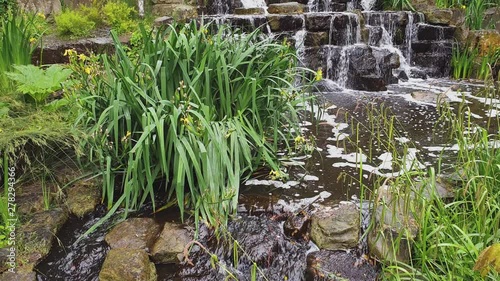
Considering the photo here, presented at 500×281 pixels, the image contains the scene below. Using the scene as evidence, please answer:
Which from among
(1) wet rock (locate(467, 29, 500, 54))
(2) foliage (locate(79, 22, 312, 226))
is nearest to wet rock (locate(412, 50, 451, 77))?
(1) wet rock (locate(467, 29, 500, 54))

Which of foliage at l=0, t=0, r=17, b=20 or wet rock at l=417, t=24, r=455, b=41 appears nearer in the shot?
foliage at l=0, t=0, r=17, b=20

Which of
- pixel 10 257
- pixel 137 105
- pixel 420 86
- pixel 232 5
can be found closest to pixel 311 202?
pixel 137 105

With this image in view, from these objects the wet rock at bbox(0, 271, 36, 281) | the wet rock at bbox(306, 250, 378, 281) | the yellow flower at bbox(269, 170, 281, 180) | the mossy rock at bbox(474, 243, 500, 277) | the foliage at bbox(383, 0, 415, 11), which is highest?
the foliage at bbox(383, 0, 415, 11)

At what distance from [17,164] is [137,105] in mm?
968

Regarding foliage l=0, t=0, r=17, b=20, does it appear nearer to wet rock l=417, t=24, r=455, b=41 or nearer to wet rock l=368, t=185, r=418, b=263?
wet rock l=368, t=185, r=418, b=263

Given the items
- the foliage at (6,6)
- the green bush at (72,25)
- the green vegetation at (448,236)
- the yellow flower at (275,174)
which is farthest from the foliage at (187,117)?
the foliage at (6,6)

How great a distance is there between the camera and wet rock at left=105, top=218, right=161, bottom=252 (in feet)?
8.43

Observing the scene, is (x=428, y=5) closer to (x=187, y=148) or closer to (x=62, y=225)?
(x=187, y=148)

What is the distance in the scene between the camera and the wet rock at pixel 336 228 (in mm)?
2596

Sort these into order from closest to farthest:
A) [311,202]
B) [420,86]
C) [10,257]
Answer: [10,257]
[311,202]
[420,86]

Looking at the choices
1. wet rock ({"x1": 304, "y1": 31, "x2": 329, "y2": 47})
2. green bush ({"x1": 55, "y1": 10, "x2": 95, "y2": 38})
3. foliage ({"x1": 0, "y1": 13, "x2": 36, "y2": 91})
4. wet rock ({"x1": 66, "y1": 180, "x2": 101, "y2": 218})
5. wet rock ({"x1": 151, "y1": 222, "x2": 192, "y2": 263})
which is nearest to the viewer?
wet rock ({"x1": 151, "y1": 222, "x2": 192, "y2": 263})

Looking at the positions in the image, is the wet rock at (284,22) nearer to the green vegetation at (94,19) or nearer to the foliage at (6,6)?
the green vegetation at (94,19)

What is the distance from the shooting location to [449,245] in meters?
2.04

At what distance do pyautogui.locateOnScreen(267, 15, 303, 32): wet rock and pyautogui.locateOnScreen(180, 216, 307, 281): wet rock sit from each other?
5221mm
